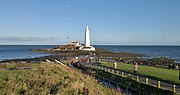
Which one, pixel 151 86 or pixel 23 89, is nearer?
pixel 23 89

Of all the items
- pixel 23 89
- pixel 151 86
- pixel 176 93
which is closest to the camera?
pixel 23 89

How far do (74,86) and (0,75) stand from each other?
26.1ft

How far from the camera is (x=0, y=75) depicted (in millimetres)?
22219

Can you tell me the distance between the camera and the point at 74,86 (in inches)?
662

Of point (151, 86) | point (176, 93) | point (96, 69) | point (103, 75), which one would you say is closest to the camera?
point (176, 93)

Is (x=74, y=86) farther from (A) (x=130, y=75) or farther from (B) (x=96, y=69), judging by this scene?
(B) (x=96, y=69)

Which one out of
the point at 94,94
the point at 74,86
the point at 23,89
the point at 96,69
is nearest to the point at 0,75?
the point at 23,89

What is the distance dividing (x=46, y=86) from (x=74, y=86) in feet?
5.28

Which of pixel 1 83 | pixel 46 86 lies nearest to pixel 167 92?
pixel 46 86

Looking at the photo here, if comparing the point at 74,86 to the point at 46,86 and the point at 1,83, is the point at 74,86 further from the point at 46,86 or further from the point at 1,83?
the point at 1,83

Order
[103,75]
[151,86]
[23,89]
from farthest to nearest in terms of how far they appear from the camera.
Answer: [103,75], [151,86], [23,89]

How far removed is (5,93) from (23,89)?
1.22 meters

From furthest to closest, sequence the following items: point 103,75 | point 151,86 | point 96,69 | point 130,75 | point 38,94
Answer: point 96,69 → point 103,75 → point 130,75 → point 151,86 → point 38,94

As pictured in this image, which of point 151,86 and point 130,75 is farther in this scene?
point 130,75
